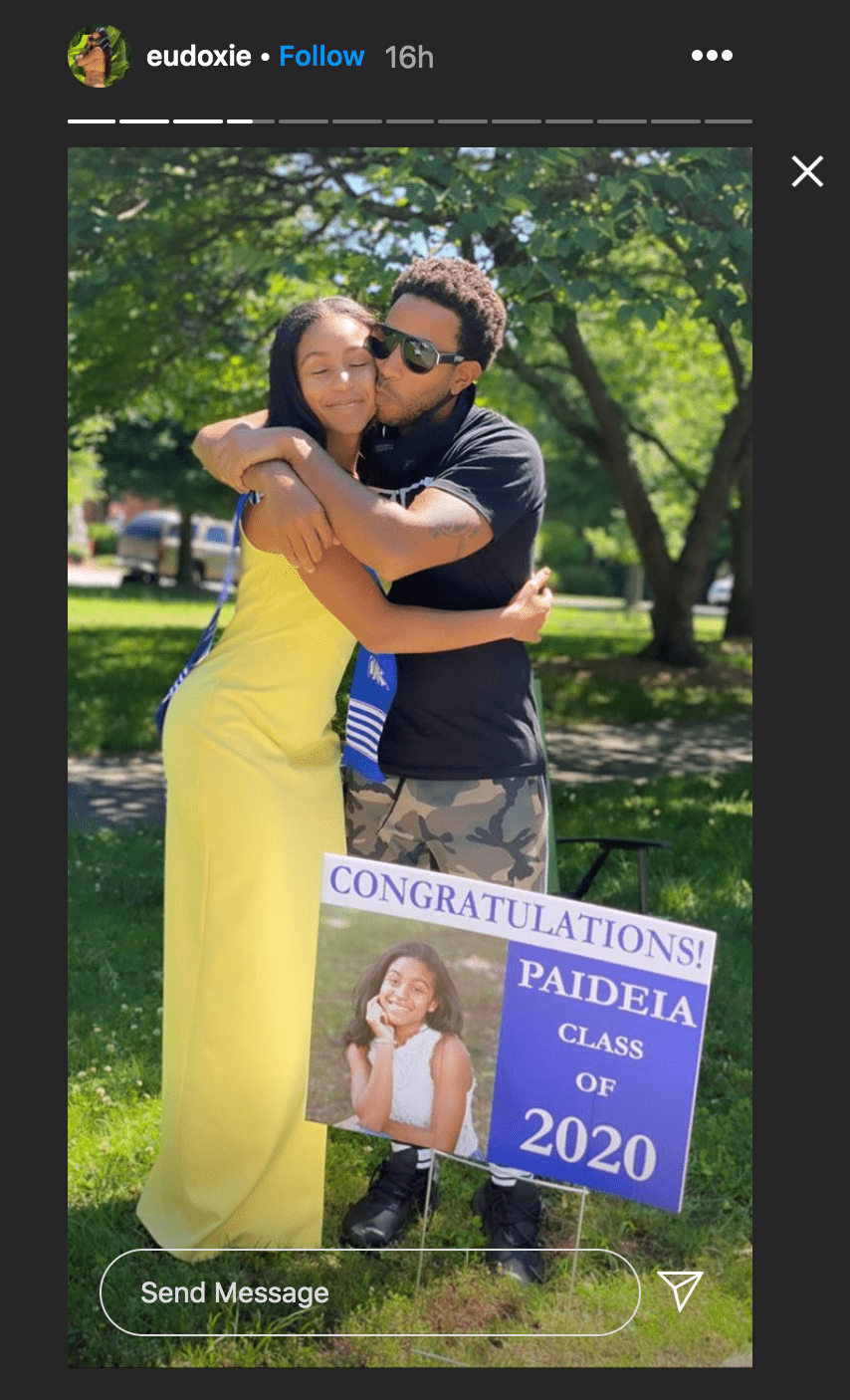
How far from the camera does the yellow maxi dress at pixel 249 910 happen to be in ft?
11.5

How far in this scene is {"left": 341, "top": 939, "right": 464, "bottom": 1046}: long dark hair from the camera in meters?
3.30

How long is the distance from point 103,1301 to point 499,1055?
3.80 feet

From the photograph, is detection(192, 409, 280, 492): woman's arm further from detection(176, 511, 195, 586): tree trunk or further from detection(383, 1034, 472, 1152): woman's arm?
detection(176, 511, 195, 586): tree trunk

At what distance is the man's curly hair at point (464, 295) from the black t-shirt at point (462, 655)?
144 mm

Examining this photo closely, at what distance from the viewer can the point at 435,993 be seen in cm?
332

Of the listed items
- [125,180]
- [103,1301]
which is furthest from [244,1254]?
[125,180]

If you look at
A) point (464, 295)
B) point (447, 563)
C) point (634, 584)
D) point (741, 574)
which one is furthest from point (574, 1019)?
point (634, 584)

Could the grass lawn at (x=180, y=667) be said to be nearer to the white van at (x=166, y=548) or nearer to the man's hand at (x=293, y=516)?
the man's hand at (x=293, y=516)

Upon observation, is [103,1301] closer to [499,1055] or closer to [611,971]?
[499,1055]

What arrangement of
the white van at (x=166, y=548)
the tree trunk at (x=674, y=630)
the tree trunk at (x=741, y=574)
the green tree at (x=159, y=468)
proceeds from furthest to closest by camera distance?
the white van at (x=166, y=548), the green tree at (x=159, y=468), the tree trunk at (x=741, y=574), the tree trunk at (x=674, y=630)

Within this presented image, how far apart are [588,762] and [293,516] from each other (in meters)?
7.64
